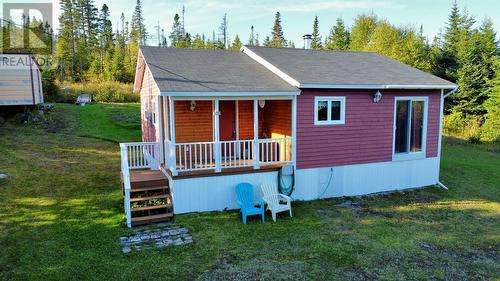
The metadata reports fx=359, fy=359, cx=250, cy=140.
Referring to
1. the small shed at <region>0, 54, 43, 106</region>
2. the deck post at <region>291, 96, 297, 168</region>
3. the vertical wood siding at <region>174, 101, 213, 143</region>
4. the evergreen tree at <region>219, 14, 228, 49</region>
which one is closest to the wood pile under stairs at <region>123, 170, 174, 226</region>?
the vertical wood siding at <region>174, 101, 213, 143</region>

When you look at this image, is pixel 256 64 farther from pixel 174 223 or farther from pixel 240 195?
pixel 174 223

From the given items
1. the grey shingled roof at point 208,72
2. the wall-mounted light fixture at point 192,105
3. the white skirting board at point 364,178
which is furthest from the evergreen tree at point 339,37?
the wall-mounted light fixture at point 192,105

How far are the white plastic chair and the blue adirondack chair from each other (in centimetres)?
24

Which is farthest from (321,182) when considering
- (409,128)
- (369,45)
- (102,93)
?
(369,45)

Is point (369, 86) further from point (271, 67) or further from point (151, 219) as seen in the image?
point (151, 219)

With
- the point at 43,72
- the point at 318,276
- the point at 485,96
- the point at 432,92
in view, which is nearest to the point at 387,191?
the point at 432,92

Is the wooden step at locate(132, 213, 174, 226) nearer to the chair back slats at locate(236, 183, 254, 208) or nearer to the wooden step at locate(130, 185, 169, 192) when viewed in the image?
the wooden step at locate(130, 185, 169, 192)

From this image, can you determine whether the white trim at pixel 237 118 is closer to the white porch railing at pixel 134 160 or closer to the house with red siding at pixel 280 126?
the house with red siding at pixel 280 126

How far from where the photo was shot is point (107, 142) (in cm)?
1694

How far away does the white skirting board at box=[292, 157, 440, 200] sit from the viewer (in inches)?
387

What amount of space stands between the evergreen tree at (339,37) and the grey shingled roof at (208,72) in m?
38.0

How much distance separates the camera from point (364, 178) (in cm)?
1050

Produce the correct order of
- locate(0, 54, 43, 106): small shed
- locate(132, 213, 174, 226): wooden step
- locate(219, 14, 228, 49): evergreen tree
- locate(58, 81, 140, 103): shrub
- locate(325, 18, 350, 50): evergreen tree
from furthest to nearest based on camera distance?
locate(219, 14, 228, 49): evergreen tree
locate(325, 18, 350, 50): evergreen tree
locate(58, 81, 140, 103): shrub
locate(0, 54, 43, 106): small shed
locate(132, 213, 174, 226): wooden step

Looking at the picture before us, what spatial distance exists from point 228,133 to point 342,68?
4.12 m
